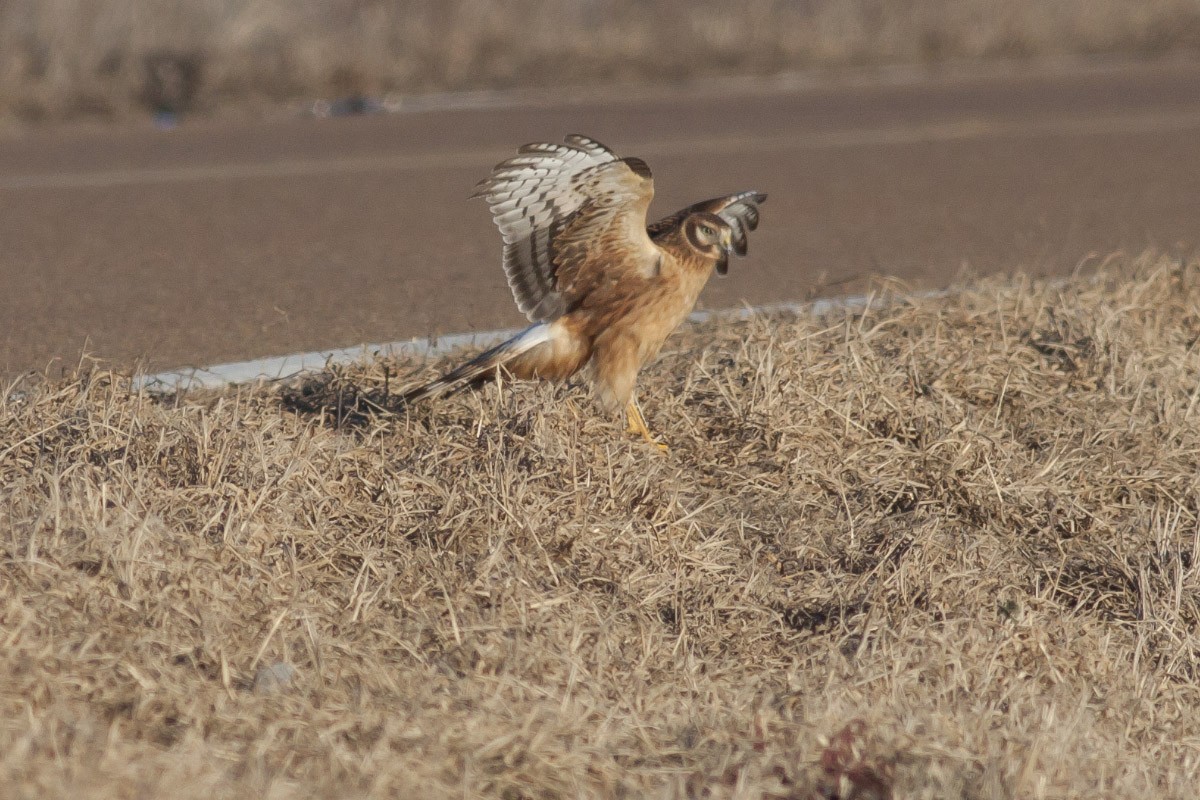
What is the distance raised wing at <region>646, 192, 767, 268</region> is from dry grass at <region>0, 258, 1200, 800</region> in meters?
0.49

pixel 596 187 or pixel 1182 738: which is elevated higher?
pixel 596 187

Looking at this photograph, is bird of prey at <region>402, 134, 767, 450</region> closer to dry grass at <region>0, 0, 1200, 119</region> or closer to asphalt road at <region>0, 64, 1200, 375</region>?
asphalt road at <region>0, 64, 1200, 375</region>

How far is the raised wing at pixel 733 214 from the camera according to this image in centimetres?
513

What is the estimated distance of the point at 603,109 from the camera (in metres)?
13.8

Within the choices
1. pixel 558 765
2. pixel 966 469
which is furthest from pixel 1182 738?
pixel 558 765

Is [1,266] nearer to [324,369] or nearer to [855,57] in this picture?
[324,369]

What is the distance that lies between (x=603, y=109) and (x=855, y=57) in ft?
14.0

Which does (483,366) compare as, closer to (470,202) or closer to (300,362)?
(300,362)

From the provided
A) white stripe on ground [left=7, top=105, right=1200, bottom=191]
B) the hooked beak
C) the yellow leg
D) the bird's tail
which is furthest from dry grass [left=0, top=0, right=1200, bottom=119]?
the hooked beak

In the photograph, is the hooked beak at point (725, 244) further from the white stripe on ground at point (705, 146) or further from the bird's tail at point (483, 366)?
the white stripe on ground at point (705, 146)

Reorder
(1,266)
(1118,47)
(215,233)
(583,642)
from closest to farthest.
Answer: (583,642) → (1,266) → (215,233) → (1118,47)

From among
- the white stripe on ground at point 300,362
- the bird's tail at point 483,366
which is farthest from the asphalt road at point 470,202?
the bird's tail at point 483,366

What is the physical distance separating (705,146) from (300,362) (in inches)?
257

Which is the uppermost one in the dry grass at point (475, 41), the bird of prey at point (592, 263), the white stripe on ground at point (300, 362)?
the bird of prey at point (592, 263)
